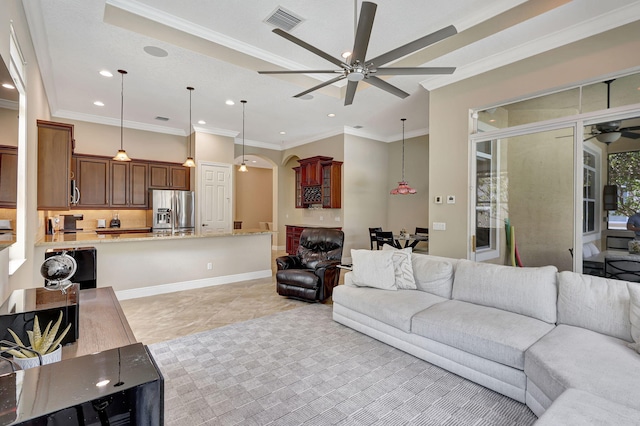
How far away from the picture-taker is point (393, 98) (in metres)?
5.30

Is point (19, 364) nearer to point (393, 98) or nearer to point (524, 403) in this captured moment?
point (524, 403)

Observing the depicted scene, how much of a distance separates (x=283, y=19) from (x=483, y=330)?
3.61m

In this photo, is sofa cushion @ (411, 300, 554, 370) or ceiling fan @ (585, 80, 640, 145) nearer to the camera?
sofa cushion @ (411, 300, 554, 370)

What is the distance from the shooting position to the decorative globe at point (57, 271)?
1981mm

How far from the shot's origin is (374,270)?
11.7 feet

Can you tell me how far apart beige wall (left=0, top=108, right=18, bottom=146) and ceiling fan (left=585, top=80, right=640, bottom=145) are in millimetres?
5071

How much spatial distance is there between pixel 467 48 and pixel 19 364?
4.54 meters

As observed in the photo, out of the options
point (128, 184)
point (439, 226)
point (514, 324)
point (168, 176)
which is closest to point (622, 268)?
point (514, 324)

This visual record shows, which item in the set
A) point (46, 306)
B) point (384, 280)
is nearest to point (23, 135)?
point (46, 306)

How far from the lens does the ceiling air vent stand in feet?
10.9

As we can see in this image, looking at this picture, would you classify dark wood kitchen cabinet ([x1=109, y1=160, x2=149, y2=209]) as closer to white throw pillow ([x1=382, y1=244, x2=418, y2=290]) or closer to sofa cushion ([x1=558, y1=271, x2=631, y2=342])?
white throw pillow ([x1=382, y1=244, x2=418, y2=290])

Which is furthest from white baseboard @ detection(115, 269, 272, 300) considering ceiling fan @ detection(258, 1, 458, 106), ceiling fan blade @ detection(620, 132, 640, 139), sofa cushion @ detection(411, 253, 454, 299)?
ceiling fan blade @ detection(620, 132, 640, 139)

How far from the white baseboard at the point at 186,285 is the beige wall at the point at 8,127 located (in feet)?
10.0

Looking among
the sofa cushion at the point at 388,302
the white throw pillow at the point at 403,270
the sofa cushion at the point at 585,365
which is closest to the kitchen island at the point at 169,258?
the sofa cushion at the point at 388,302
